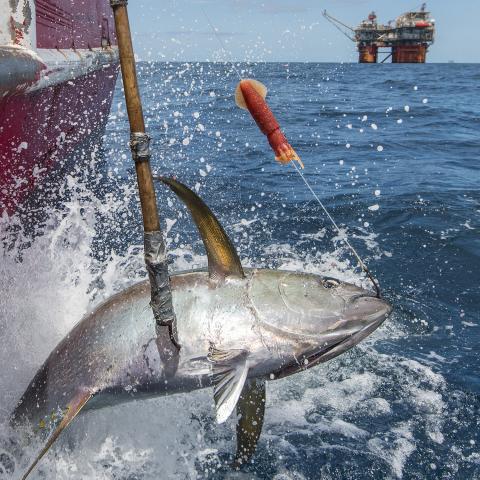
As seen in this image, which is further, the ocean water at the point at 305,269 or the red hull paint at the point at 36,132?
the red hull paint at the point at 36,132

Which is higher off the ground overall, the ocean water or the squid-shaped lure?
the squid-shaped lure

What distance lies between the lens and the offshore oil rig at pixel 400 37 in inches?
3041

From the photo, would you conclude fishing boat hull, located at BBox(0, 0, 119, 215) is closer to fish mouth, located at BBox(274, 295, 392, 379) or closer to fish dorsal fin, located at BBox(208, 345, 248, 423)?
fish dorsal fin, located at BBox(208, 345, 248, 423)

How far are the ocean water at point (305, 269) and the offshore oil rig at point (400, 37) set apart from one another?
72.6 m

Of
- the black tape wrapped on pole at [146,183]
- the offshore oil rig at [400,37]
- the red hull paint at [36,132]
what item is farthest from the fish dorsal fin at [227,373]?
the offshore oil rig at [400,37]

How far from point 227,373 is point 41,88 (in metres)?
3.83

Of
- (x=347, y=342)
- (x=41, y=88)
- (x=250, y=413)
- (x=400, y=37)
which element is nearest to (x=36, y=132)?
(x=41, y=88)

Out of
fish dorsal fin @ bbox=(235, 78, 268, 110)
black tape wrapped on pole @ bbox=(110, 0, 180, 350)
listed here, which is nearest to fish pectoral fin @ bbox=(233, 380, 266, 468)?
black tape wrapped on pole @ bbox=(110, 0, 180, 350)

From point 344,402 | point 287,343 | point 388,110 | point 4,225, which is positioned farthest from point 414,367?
point 388,110

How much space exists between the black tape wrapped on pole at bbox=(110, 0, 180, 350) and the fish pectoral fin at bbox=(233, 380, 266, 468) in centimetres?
59

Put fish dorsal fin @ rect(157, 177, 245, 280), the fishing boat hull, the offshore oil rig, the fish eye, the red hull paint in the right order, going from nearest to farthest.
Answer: fish dorsal fin @ rect(157, 177, 245, 280)
the fish eye
the fishing boat hull
the red hull paint
the offshore oil rig

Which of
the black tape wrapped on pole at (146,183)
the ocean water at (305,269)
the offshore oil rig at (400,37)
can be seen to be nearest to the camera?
the black tape wrapped on pole at (146,183)

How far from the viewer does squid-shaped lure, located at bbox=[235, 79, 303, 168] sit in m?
3.09

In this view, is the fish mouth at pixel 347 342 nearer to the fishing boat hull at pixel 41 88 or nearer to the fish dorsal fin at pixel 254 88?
the fish dorsal fin at pixel 254 88
